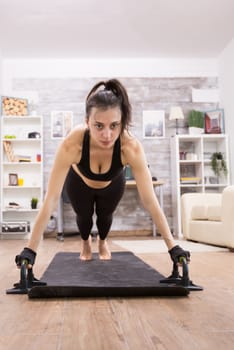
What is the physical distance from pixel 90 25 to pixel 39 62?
148 cm

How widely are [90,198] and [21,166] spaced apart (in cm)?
402

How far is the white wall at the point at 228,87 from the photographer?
5844 mm

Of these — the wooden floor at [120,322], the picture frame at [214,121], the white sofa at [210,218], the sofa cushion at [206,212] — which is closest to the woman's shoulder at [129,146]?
the wooden floor at [120,322]

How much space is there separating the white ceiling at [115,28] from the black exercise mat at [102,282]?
3.47 meters

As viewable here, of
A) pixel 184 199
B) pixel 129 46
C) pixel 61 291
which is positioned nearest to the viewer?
pixel 61 291

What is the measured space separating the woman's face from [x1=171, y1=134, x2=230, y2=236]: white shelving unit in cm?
419

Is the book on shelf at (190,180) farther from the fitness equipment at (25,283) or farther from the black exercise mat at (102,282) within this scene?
the fitness equipment at (25,283)

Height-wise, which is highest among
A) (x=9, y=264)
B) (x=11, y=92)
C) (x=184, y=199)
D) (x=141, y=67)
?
(x=141, y=67)

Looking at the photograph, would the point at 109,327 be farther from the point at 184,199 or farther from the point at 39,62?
the point at 39,62

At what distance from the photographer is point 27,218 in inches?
239

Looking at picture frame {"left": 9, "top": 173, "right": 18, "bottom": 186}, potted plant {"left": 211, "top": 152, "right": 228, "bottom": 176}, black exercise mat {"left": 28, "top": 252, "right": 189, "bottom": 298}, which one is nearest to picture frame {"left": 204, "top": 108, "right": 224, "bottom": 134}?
potted plant {"left": 211, "top": 152, "right": 228, "bottom": 176}

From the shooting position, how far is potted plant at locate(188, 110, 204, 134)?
6.12 meters

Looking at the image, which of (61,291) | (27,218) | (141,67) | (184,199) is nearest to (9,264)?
(61,291)

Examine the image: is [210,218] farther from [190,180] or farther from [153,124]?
[153,124]
